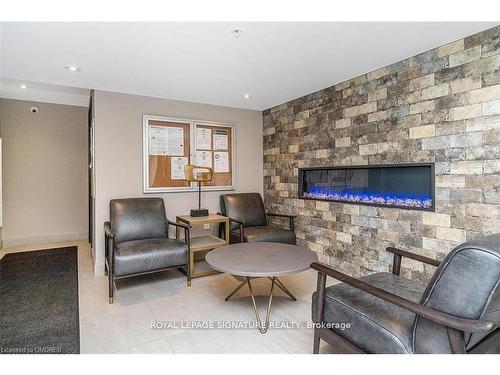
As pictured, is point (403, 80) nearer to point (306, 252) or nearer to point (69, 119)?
point (306, 252)

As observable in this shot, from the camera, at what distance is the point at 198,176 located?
389 cm

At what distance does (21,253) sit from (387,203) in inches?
199

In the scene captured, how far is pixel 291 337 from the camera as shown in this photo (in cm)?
209

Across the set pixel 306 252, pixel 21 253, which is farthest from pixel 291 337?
pixel 21 253

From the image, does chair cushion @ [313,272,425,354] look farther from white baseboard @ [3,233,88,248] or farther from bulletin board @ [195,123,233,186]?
white baseboard @ [3,233,88,248]

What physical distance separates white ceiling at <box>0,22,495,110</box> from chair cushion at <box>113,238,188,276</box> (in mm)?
1758

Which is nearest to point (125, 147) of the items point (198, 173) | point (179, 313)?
point (198, 173)

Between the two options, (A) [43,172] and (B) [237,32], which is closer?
(B) [237,32]

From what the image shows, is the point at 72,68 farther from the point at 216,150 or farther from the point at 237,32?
the point at 216,150

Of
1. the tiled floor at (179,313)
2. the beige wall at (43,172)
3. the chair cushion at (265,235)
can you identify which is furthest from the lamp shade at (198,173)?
the beige wall at (43,172)

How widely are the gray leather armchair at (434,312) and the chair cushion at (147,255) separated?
1749 millimetres

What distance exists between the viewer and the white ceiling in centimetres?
209

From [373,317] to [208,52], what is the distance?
229 centimetres

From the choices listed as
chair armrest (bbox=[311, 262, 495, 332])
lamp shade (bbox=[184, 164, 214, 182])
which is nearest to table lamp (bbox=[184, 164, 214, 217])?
lamp shade (bbox=[184, 164, 214, 182])
